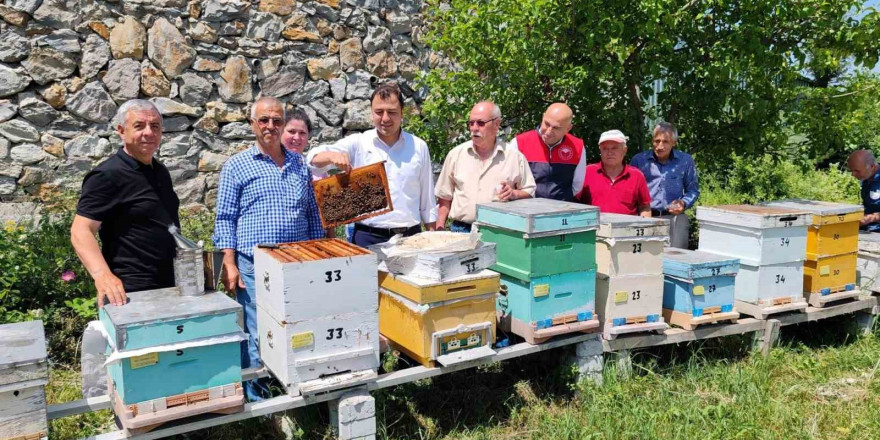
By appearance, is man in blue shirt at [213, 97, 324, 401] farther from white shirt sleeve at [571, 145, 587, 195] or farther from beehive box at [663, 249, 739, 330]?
beehive box at [663, 249, 739, 330]

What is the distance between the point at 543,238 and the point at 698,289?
1.34 meters

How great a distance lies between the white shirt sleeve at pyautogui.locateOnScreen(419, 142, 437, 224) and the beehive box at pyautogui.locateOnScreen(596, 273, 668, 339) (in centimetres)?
120

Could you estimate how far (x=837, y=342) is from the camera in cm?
550

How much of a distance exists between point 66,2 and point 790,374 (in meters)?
7.10

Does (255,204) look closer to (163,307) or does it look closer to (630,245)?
(163,307)

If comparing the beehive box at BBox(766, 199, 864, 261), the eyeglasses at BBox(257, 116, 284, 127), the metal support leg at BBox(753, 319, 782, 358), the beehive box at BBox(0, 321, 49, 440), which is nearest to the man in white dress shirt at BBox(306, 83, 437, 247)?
the eyeglasses at BBox(257, 116, 284, 127)

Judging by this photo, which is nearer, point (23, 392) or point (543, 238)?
A: point (23, 392)

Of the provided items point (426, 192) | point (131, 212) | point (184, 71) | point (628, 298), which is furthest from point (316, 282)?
point (184, 71)

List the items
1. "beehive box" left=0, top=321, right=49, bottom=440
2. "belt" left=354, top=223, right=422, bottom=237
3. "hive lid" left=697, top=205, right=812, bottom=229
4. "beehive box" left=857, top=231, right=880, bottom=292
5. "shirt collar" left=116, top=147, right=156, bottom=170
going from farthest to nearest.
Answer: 1. "beehive box" left=857, top=231, right=880, bottom=292
2. "hive lid" left=697, top=205, right=812, bottom=229
3. "belt" left=354, top=223, right=422, bottom=237
4. "shirt collar" left=116, top=147, right=156, bottom=170
5. "beehive box" left=0, top=321, right=49, bottom=440

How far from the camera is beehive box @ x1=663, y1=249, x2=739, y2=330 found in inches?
171

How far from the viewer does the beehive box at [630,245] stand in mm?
4020

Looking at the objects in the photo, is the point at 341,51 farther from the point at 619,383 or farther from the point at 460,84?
the point at 619,383

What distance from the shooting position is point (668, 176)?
571 cm

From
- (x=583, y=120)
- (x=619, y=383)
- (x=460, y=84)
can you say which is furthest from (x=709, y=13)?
(x=619, y=383)
